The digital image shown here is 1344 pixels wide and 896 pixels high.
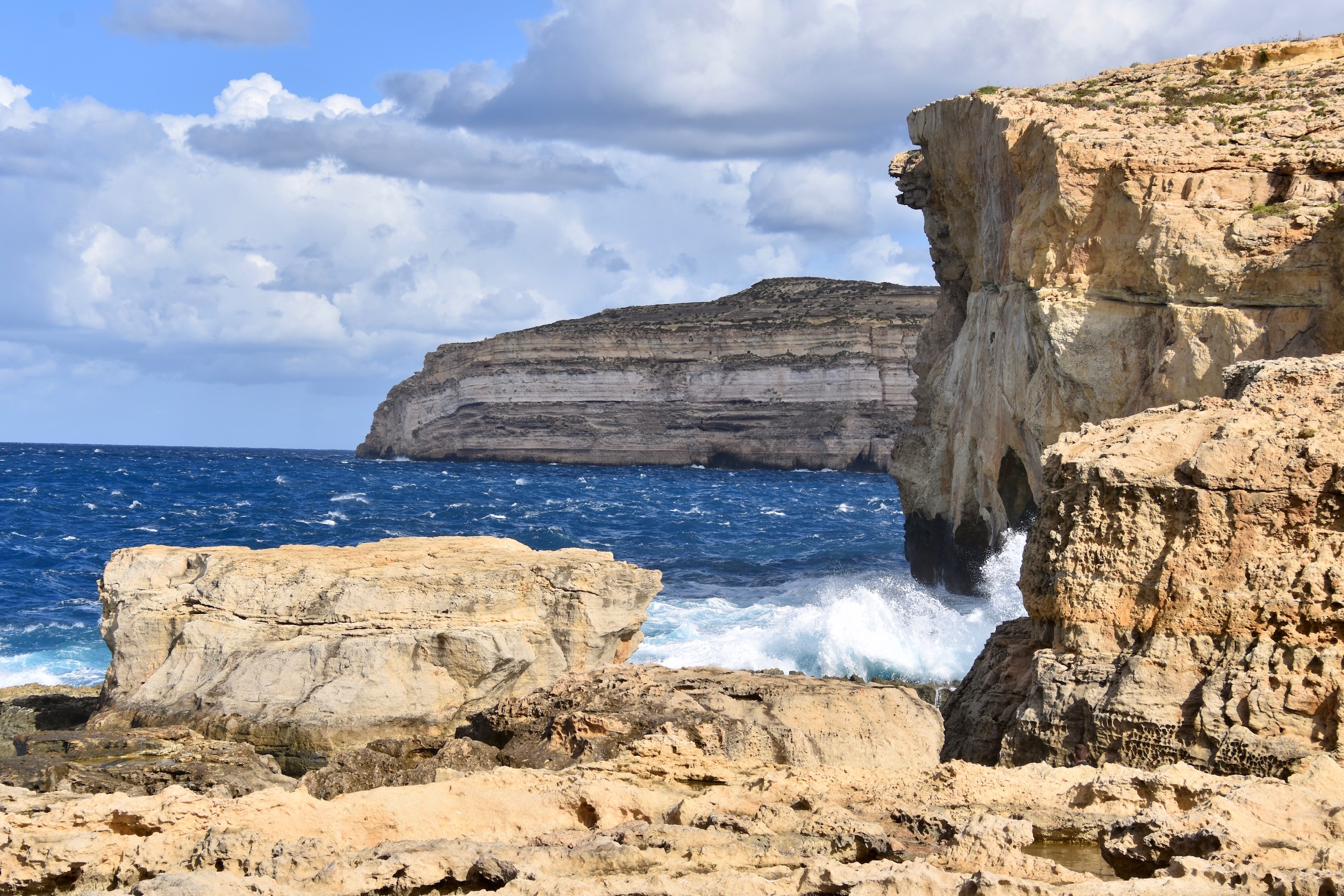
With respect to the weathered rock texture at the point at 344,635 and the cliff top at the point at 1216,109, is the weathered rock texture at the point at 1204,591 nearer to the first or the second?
the weathered rock texture at the point at 344,635

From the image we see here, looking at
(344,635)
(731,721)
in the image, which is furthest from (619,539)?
(731,721)

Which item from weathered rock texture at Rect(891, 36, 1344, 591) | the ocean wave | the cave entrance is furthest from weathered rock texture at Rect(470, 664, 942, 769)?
the cave entrance

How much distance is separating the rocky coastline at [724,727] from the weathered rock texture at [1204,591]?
0.05ft

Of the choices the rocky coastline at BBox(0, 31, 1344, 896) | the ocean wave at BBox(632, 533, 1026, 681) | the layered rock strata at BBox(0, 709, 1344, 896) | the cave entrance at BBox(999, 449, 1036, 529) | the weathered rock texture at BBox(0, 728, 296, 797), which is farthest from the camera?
the cave entrance at BBox(999, 449, 1036, 529)

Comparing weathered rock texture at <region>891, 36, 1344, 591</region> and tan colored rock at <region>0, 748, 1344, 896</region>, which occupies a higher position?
weathered rock texture at <region>891, 36, 1344, 591</region>

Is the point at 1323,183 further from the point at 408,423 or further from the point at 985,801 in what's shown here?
the point at 408,423

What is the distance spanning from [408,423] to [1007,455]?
75278 millimetres

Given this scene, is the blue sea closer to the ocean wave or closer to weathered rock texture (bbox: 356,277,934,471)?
the ocean wave

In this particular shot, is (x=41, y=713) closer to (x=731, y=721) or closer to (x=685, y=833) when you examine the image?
(x=731, y=721)

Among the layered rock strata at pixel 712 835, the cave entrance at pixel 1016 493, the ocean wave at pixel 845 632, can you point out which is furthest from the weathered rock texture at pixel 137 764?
the cave entrance at pixel 1016 493

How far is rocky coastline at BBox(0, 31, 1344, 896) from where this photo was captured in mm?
4977

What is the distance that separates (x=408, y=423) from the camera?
88.9m

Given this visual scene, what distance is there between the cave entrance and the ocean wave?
0.89ft

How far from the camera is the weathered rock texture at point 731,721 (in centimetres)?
670
